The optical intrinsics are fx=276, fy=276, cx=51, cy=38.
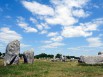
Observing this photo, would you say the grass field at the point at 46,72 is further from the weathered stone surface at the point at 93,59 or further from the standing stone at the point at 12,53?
the weathered stone surface at the point at 93,59

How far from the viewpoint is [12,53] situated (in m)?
29.8

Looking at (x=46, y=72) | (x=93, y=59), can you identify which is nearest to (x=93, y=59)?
(x=93, y=59)

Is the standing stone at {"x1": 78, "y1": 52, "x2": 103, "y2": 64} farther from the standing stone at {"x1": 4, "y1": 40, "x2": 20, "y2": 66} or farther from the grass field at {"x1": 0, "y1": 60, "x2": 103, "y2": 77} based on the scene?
the standing stone at {"x1": 4, "y1": 40, "x2": 20, "y2": 66}

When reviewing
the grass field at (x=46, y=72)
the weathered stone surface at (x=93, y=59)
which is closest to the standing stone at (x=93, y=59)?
the weathered stone surface at (x=93, y=59)

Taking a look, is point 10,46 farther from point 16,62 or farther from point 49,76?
point 49,76

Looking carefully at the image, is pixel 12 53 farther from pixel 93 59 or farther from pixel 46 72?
pixel 46 72

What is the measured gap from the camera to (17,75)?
17.7 m

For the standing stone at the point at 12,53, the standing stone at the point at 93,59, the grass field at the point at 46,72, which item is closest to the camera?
the grass field at the point at 46,72

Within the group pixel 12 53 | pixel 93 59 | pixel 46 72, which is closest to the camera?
pixel 46 72

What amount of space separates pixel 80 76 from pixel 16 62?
13106 mm

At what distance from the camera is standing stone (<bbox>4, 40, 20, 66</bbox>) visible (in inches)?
1151

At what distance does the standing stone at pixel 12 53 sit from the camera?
29.2 m

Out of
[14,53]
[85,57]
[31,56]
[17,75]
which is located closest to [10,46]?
[14,53]

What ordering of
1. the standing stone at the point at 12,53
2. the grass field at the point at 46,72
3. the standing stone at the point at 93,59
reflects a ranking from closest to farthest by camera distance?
the grass field at the point at 46,72 → the standing stone at the point at 12,53 → the standing stone at the point at 93,59
